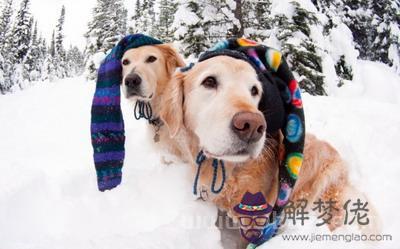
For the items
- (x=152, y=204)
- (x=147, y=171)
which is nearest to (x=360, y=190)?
(x=152, y=204)

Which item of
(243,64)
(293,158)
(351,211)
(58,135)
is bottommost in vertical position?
(58,135)

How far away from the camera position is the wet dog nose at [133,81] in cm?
407

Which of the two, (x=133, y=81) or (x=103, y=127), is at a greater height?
(x=133, y=81)

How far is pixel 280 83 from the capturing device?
9.32ft

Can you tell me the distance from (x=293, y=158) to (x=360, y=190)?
79cm

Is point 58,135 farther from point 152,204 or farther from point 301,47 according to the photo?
point 301,47

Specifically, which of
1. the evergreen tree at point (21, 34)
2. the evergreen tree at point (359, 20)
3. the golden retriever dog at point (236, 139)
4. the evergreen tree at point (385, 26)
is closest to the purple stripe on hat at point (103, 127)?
the golden retriever dog at point (236, 139)

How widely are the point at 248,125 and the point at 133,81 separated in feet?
8.01

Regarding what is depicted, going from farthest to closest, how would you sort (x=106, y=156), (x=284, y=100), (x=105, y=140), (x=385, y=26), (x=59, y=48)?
(x=59, y=48), (x=385, y=26), (x=105, y=140), (x=106, y=156), (x=284, y=100)

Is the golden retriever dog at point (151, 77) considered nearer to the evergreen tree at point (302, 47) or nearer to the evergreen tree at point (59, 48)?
the evergreen tree at point (302, 47)

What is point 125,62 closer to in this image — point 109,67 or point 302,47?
point 109,67

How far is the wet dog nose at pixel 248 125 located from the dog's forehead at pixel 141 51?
279 cm

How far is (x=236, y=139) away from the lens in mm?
2053

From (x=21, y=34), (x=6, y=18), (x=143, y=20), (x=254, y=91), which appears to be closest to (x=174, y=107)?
(x=254, y=91)
